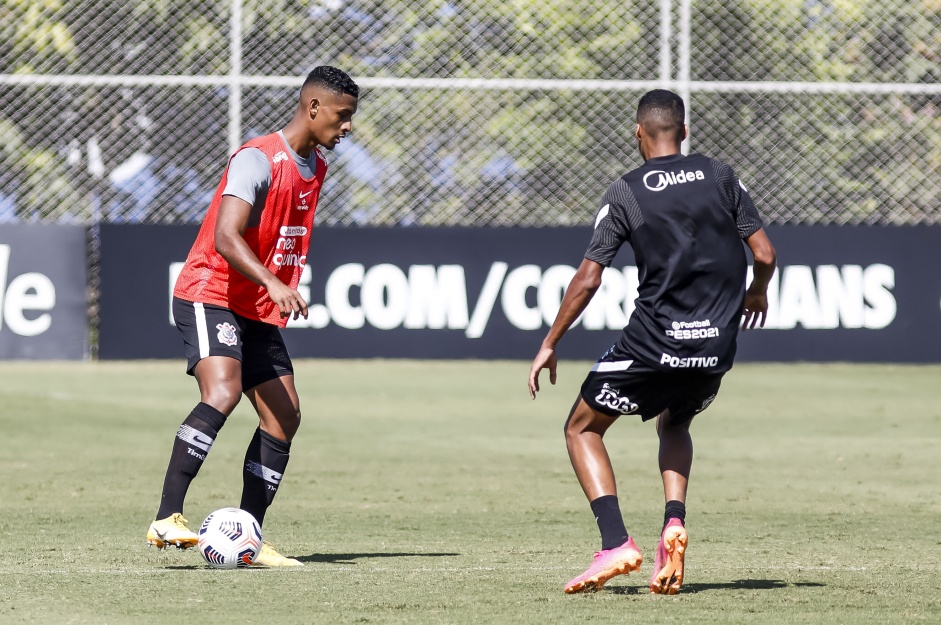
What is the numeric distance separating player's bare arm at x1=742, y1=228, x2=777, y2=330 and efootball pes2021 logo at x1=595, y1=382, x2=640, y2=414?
0.57 meters

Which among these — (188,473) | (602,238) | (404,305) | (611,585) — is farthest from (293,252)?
(404,305)

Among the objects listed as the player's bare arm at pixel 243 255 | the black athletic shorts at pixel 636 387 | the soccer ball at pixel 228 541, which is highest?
the player's bare arm at pixel 243 255

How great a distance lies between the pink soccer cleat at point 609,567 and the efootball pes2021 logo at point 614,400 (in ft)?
1.66

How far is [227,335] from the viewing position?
21.1ft

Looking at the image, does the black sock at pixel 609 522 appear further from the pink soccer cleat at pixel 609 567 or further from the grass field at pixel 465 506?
the grass field at pixel 465 506

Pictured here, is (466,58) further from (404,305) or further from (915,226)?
(915,226)

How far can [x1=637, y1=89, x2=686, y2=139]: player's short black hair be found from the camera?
5.66 metres

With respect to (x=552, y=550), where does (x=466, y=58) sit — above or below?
above

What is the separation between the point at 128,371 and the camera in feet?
56.7

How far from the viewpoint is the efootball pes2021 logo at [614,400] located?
5.66 meters

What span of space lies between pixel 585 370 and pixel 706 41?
524 centimetres

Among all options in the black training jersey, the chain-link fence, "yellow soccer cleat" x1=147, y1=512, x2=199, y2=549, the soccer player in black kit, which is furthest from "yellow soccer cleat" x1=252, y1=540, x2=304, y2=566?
the chain-link fence

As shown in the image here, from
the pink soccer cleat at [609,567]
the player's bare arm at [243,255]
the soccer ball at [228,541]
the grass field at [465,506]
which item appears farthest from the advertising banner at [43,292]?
the pink soccer cleat at [609,567]

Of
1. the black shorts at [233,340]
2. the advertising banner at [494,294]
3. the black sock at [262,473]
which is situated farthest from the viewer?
the advertising banner at [494,294]
